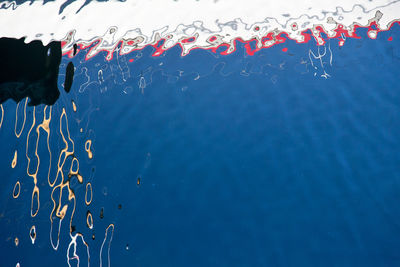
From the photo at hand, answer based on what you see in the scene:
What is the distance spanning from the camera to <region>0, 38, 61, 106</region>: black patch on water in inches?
68.4

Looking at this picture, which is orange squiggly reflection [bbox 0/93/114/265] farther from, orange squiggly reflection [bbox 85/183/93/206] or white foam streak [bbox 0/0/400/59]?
white foam streak [bbox 0/0/400/59]

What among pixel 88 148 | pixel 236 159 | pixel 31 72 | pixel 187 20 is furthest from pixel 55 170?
pixel 187 20

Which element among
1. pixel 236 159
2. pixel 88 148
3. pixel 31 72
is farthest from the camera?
pixel 31 72

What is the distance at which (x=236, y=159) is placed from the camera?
4.81ft

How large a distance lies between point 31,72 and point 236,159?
1038 millimetres

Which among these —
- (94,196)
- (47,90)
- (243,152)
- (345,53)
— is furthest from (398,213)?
(47,90)

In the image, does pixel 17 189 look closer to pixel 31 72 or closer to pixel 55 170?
pixel 55 170

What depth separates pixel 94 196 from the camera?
148 cm

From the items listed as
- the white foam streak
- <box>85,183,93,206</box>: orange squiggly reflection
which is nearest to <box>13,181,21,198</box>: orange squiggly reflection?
<box>85,183,93,206</box>: orange squiggly reflection

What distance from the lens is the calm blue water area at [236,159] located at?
1309mm

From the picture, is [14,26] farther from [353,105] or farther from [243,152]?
[353,105]

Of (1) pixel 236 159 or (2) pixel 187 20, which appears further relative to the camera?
(2) pixel 187 20

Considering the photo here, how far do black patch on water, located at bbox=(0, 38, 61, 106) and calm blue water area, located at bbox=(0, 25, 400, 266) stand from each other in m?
0.10

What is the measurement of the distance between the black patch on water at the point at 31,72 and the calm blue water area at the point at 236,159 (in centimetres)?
10
